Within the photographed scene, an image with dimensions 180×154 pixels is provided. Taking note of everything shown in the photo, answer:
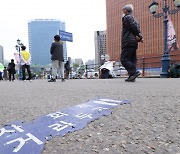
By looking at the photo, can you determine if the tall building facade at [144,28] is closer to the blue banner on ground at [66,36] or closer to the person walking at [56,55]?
the blue banner on ground at [66,36]

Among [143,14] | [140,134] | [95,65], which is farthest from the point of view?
[143,14]

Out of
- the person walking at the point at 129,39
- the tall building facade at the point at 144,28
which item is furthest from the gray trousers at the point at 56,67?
the tall building facade at the point at 144,28

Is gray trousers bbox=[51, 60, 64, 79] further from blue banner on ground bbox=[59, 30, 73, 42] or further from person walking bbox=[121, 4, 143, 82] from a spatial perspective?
blue banner on ground bbox=[59, 30, 73, 42]

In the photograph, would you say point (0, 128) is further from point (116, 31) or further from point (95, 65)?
point (116, 31)

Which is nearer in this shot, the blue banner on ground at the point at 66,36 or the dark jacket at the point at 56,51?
the dark jacket at the point at 56,51

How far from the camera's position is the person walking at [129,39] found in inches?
226

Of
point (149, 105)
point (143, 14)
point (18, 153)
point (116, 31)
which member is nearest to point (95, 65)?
point (149, 105)

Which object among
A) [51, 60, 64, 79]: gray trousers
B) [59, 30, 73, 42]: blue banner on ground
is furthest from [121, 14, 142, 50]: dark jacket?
[59, 30, 73, 42]: blue banner on ground

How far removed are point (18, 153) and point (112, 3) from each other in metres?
78.9

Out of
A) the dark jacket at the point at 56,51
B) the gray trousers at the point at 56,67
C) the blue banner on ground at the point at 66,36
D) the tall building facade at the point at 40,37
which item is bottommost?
the gray trousers at the point at 56,67

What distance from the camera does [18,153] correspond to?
114 cm

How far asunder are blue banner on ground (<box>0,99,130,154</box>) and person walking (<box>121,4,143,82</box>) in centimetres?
402

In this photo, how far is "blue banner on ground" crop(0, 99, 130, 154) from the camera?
4.03 ft

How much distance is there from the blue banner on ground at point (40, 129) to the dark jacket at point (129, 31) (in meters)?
4.09
